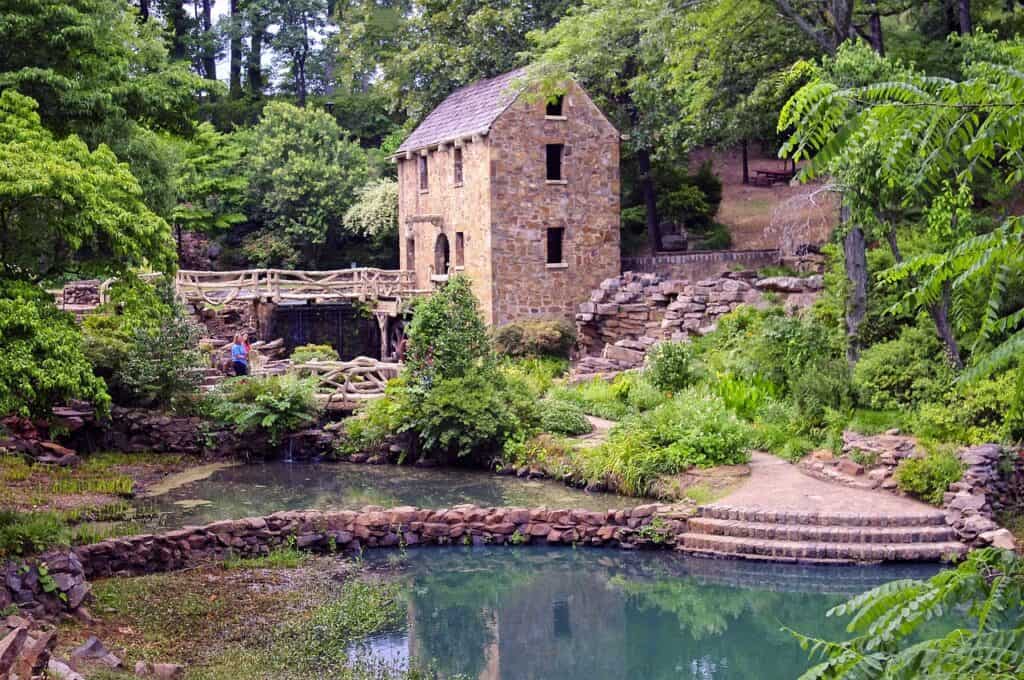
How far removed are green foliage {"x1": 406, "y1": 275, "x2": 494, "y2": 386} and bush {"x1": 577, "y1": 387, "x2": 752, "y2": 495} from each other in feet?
12.0

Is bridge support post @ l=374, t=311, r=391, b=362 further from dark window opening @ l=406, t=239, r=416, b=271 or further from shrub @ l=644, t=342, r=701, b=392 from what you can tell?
shrub @ l=644, t=342, r=701, b=392

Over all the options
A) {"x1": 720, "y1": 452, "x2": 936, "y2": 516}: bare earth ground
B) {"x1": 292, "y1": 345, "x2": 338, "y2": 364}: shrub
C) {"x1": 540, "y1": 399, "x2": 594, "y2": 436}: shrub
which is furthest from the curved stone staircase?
{"x1": 292, "y1": 345, "x2": 338, "y2": 364}: shrub

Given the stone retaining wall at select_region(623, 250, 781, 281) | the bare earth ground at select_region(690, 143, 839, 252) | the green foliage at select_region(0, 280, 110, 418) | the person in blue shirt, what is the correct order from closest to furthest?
the green foliage at select_region(0, 280, 110, 418)
the person in blue shirt
the bare earth ground at select_region(690, 143, 839, 252)
the stone retaining wall at select_region(623, 250, 781, 281)

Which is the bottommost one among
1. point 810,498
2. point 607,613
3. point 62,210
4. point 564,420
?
point 607,613

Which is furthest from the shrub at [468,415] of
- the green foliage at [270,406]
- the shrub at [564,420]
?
the green foliage at [270,406]

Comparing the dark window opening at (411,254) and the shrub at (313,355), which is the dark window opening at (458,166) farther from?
the shrub at (313,355)

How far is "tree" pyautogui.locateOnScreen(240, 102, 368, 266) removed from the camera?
1538 inches

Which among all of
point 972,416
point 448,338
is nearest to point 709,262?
point 448,338

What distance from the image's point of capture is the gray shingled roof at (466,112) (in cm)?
3228

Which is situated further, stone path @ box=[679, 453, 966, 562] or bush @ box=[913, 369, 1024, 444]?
bush @ box=[913, 369, 1024, 444]

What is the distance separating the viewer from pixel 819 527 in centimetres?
1700

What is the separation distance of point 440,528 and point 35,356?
23.0 feet

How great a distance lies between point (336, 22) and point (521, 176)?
20.2 metres

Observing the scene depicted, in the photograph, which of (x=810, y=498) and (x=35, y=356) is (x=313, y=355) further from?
(x=35, y=356)
